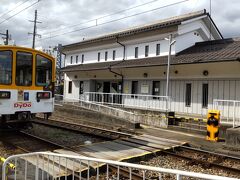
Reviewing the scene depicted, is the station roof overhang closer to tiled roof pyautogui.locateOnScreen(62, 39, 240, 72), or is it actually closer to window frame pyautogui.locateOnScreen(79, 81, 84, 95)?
tiled roof pyautogui.locateOnScreen(62, 39, 240, 72)

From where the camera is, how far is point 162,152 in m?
8.14

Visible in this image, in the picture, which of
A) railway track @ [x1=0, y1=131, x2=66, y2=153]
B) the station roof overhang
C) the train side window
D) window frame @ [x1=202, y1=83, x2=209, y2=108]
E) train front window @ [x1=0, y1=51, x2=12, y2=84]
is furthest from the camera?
the station roof overhang

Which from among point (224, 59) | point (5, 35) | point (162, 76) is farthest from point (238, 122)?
point (5, 35)

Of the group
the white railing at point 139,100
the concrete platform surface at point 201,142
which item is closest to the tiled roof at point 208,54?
the white railing at point 139,100

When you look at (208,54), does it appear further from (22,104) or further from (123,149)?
(22,104)

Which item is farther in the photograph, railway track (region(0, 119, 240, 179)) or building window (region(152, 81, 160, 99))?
building window (region(152, 81, 160, 99))

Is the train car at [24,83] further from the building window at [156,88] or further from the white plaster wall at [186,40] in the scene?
the white plaster wall at [186,40]

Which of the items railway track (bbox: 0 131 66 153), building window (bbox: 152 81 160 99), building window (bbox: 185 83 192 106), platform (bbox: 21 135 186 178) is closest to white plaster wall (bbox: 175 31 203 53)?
building window (bbox: 152 81 160 99)

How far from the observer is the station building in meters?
14.2

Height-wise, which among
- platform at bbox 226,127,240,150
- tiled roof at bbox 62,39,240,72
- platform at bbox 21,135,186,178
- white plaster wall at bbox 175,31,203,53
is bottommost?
platform at bbox 21,135,186,178

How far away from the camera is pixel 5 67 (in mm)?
8273

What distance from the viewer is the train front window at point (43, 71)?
9.26 metres

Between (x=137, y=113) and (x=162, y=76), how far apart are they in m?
3.63

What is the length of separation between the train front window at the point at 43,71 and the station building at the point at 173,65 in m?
8.04
